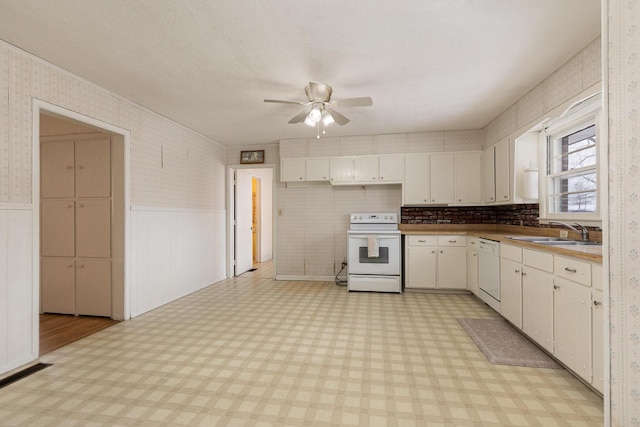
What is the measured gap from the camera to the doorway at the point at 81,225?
342 cm

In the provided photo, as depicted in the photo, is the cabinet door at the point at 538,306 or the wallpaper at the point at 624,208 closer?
the wallpaper at the point at 624,208

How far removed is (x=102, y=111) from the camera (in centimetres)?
313

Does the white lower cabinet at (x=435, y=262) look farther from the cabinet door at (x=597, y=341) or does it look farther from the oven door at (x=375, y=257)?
the cabinet door at (x=597, y=341)

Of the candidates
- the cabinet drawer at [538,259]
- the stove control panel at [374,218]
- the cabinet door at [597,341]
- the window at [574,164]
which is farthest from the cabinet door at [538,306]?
the stove control panel at [374,218]

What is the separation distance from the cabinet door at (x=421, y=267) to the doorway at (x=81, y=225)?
3.63 metres

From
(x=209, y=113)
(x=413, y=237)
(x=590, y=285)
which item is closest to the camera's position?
(x=590, y=285)

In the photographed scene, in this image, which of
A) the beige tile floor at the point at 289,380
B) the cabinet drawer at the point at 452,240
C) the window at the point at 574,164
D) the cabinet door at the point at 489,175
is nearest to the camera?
the beige tile floor at the point at 289,380

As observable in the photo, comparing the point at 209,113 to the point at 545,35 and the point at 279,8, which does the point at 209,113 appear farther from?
the point at 545,35

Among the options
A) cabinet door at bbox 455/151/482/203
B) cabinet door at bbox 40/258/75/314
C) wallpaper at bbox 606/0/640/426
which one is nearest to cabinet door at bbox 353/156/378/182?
cabinet door at bbox 455/151/482/203

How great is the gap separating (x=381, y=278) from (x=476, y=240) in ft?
4.52

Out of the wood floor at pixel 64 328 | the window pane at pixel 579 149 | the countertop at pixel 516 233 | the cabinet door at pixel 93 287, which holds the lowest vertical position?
the wood floor at pixel 64 328

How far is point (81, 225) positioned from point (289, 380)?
9.92 feet

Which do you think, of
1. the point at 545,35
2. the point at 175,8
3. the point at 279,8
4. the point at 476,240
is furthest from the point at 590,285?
the point at 175,8

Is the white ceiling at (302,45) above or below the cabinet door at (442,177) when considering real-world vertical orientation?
above
